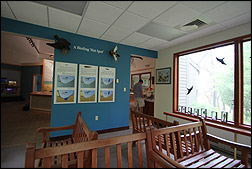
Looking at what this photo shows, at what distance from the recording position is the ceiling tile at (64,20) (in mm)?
2207

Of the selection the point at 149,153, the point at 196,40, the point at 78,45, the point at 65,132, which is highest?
the point at 196,40

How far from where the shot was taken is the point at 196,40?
3.21 metres

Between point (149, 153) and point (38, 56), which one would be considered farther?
point (38, 56)

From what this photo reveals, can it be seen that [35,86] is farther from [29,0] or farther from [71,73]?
[29,0]

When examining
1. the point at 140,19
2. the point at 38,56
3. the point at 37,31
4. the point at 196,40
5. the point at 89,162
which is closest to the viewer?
the point at 89,162

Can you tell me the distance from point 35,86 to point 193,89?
9277mm

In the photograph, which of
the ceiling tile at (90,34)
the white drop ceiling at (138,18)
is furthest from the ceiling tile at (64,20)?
the ceiling tile at (90,34)

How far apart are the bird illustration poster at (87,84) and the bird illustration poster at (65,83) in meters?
0.15

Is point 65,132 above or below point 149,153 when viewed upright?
below

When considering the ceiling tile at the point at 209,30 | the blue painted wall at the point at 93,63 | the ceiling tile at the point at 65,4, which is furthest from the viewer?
the blue painted wall at the point at 93,63

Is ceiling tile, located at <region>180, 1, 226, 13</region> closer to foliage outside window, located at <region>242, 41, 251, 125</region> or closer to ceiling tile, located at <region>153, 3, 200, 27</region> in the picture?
ceiling tile, located at <region>153, 3, 200, 27</region>

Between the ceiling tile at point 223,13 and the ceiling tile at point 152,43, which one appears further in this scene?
the ceiling tile at point 152,43

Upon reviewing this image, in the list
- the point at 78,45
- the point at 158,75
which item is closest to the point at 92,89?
the point at 78,45

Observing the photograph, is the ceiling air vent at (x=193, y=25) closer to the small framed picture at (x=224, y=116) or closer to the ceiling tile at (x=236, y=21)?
the ceiling tile at (x=236, y=21)
